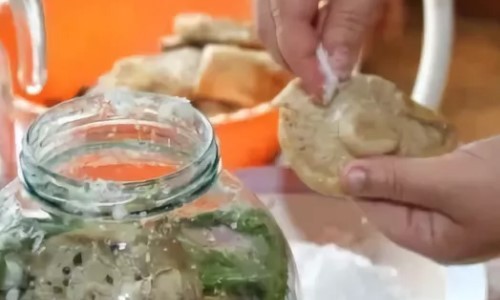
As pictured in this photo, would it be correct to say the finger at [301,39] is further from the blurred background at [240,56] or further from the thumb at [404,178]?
the blurred background at [240,56]

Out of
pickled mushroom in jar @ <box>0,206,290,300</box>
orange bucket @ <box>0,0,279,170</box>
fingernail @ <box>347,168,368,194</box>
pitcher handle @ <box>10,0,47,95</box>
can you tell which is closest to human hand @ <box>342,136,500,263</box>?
fingernail @ <box>347,168,368,194</box>

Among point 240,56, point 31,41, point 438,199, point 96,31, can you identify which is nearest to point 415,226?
point 438,199

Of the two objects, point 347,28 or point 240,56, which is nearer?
point 347,28

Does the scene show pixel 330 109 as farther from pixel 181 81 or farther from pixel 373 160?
pixel 181 81

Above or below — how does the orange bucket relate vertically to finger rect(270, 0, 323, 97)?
below

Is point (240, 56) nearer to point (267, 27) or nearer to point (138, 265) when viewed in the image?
point (267, 27)

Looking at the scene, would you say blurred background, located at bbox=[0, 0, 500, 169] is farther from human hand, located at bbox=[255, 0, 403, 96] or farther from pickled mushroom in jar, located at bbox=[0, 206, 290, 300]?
pickled mushroom in jar, located at bbox=[0, 206, 290, 300]
